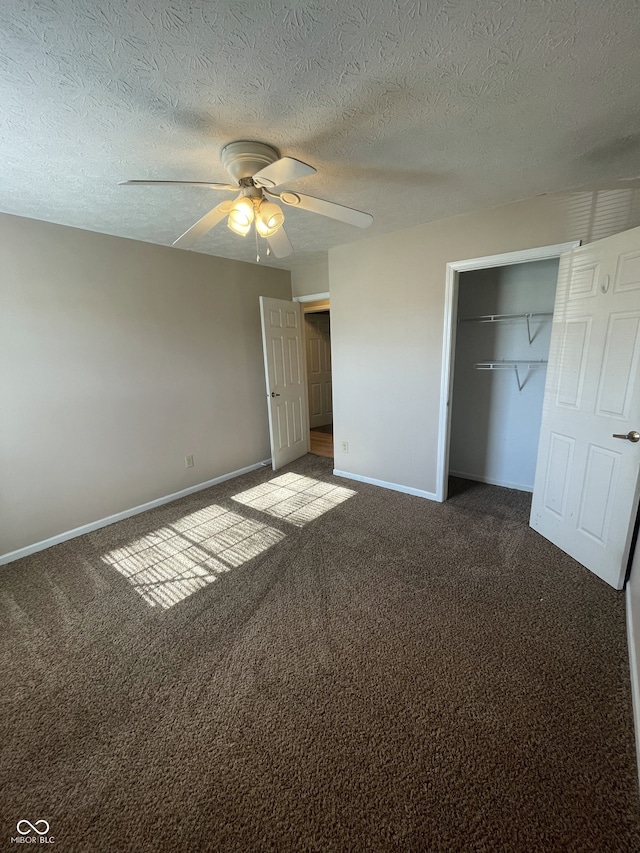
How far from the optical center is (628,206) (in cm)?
210

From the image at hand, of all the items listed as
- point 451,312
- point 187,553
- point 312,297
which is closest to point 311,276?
point 312,297

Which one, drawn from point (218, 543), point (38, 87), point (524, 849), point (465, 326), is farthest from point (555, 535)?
point (38, 87)

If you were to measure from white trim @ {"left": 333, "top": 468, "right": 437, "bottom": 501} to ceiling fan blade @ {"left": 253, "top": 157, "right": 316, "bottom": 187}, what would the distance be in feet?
9.19

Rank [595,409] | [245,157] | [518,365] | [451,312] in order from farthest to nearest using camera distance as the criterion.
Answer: [518,365], [451,312], [595,409], [245,157]

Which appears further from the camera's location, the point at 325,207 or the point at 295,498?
the point at 295,498

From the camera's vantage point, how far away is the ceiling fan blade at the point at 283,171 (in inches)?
49.5

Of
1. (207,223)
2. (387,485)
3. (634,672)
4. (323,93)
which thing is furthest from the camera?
(387,485)

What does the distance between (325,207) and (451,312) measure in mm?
1636

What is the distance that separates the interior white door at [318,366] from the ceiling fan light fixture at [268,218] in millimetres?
4112

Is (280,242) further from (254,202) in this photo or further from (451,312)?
(451,312)

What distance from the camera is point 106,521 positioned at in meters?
3.00

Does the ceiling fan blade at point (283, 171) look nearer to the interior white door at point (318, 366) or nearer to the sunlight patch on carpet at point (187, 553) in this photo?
the sunlight patch on carpet at point (187, 553)

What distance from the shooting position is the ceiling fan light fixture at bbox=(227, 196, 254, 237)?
5.25 feet

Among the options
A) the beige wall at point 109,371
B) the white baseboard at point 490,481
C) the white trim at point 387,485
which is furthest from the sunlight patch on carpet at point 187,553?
the white baseboard at point 490,481
